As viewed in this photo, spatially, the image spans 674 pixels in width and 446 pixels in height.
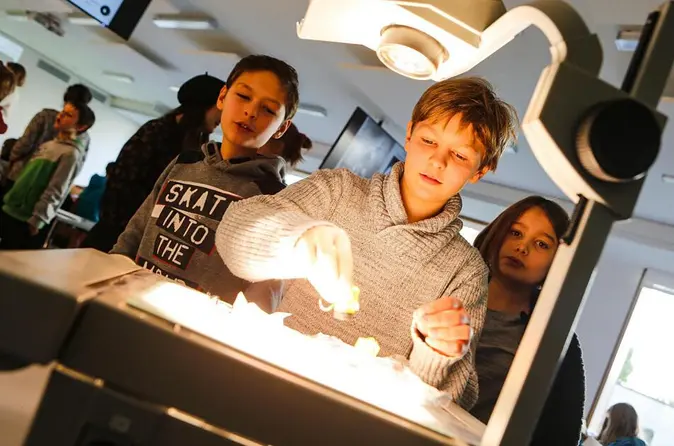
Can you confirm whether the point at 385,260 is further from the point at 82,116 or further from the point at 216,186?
the point at 82,116

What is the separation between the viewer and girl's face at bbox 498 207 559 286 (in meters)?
1.51

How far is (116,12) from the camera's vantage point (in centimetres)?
259

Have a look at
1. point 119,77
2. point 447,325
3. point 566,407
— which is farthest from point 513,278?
point 119,77

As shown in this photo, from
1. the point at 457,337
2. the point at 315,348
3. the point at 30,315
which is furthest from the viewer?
the point at 457,337

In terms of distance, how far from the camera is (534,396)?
394 mm

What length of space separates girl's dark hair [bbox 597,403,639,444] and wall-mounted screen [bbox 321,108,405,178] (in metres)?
2.41

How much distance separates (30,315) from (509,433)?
0.34 metres

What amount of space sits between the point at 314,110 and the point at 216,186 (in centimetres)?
470

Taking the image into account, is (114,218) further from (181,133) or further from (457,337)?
(457,337)

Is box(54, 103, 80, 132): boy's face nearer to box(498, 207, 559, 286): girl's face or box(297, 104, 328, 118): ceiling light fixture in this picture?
box(498, 207, 559, 286): girl's face

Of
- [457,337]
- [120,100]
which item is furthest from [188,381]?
[120,100]

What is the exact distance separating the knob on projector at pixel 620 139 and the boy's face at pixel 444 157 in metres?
0.47

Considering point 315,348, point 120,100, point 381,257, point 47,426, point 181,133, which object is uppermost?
point 120,100

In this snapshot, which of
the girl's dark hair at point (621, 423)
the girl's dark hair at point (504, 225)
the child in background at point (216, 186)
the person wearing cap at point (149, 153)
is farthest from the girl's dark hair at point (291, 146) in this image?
the girl's dark hair at point (621, 423)
